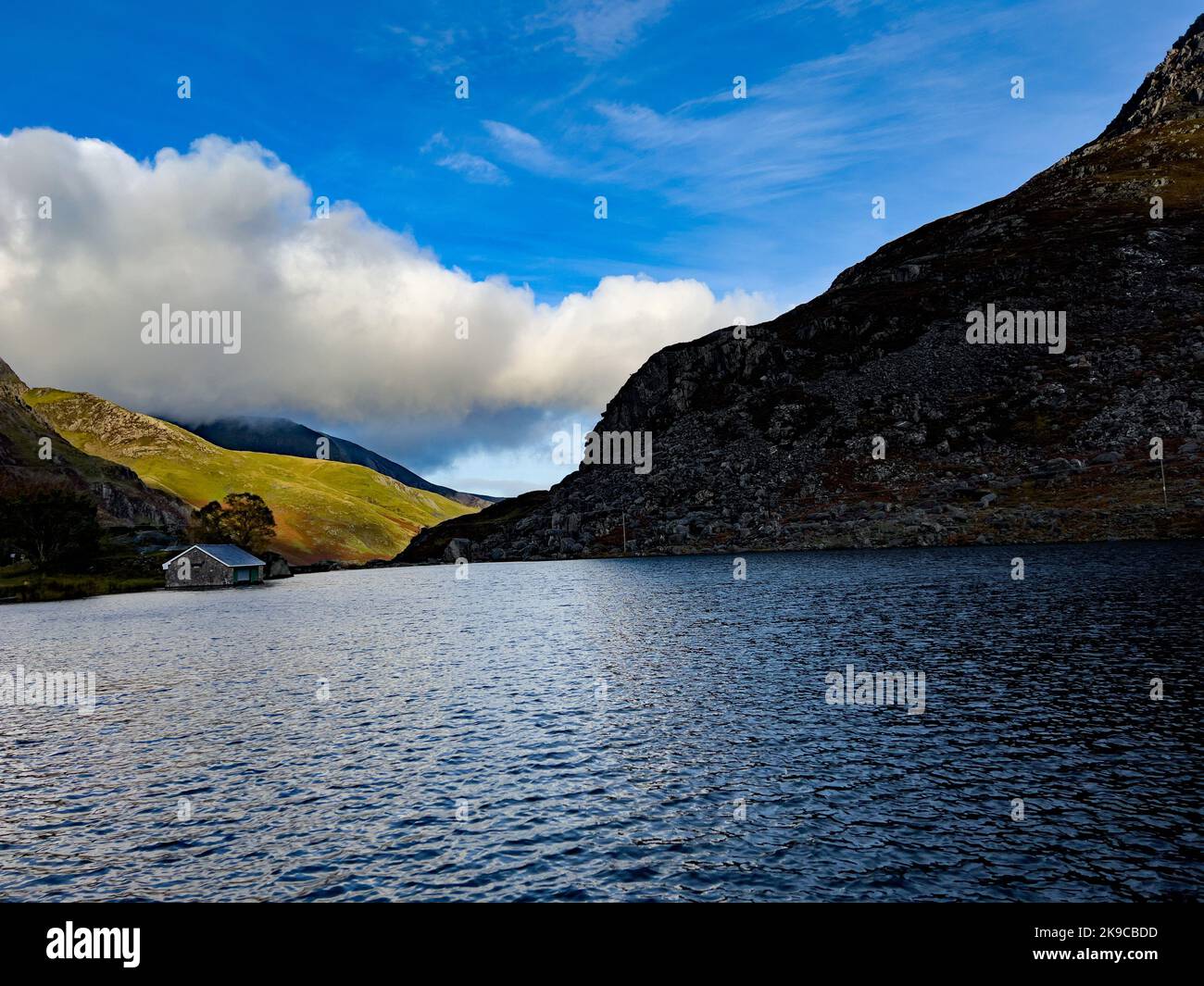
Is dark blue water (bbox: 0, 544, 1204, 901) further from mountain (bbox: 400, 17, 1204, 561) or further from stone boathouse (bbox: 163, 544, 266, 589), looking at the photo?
stone boathouse (bbox: 163, 544, 266, 589)

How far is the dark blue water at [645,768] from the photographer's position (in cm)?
1897

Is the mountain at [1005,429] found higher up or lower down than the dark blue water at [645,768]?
higher up

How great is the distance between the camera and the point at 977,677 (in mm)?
38688

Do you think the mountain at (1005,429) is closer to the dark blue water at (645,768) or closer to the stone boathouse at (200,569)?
the dark blue water at (645,768)

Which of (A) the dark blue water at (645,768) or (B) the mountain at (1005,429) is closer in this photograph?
(A) the dark blue water at (645,768)

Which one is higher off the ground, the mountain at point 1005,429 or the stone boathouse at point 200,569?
the mountain at point 1005,429

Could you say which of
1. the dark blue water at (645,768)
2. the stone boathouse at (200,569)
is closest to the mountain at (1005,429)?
the dark blue water at (645,768)

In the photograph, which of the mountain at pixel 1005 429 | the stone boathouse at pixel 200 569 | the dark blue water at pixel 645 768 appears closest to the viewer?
the dark blue water at pixel 645 768

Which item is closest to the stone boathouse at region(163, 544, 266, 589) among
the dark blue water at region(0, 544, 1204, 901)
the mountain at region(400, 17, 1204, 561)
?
the mountain at region(400, 17, 1204, 561)

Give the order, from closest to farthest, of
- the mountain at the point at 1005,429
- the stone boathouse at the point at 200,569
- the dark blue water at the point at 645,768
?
the dark blue water at the point at 645,768
the mountain at the point at 1005,429
the stone boathouse at the point at 200,569

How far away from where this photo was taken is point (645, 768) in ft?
91.7

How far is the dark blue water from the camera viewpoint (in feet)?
62.2
